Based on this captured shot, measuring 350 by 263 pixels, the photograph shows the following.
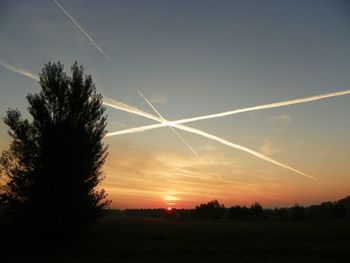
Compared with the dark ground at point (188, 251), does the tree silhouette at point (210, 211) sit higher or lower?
higher

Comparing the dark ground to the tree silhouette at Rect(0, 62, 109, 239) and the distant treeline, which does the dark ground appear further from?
the distant treeline

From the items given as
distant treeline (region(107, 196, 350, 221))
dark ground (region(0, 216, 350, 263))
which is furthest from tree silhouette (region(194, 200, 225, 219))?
dark ground (region(0, 216, 350, 263))

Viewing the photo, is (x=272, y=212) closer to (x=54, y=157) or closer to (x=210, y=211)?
(x=210, y=211)

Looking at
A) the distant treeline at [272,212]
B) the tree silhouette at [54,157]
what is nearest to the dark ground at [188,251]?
the tree silhouette at [54,157]

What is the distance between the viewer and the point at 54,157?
29.2 metres

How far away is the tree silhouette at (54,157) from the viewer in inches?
1113

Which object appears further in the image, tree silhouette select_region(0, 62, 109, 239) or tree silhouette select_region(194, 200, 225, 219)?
tree silhouette select_region(194, 200, 225, 219)

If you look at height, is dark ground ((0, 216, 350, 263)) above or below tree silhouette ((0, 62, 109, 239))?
below

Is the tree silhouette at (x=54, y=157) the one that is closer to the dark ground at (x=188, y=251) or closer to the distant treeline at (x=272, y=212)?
the dark ground at (x=188, y=251)

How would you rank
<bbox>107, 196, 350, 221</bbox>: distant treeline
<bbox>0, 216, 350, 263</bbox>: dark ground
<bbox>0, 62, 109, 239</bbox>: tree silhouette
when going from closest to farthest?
1. <bbox>0, 216, 350, 263</bbox>: dark ground
2. <bbox>0, 62, 109, 239</bbox>: tree silhouette
3. <bbox>107, 196, 350, 221</bbox>: distant treeline

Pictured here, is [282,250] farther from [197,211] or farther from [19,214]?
[197,211]

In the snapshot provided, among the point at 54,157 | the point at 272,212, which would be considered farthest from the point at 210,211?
the point at 54,157

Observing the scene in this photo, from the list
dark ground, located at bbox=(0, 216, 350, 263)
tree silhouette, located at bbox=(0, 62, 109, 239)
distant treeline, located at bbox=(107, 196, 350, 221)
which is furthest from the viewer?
distant treeline, located at bbox=(107, 196, 350, 221)

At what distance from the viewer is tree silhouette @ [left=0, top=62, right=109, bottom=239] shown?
28266mm
